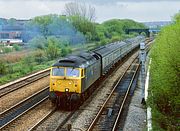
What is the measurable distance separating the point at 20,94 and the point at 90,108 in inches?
234

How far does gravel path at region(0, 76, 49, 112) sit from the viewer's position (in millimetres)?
23025

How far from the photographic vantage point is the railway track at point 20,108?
19.1 m

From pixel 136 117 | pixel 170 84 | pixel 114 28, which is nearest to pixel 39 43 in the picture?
pixel 136 117

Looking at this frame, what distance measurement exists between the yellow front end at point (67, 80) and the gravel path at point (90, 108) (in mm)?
1333

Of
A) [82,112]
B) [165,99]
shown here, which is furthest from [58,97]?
[165,99]

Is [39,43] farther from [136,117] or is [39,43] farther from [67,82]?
[136,117]

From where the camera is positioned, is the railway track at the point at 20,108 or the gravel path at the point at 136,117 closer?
the gravel path at the point at 136,117

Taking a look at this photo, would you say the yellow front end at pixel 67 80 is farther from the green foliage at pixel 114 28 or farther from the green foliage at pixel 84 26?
the green foliage at pixel 114 28

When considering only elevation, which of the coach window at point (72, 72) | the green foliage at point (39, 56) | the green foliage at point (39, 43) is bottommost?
the green foliage at point (39, 56)

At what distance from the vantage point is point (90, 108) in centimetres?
2217

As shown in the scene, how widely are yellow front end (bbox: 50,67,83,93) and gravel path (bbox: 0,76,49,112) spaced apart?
3.25 metres

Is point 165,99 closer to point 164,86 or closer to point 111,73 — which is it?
point 164,86

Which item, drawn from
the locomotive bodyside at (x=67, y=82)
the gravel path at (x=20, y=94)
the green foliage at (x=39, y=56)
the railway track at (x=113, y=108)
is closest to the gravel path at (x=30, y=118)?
the locomotive bodyside at (x=67, y=82)

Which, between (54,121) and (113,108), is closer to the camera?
(54,121)
